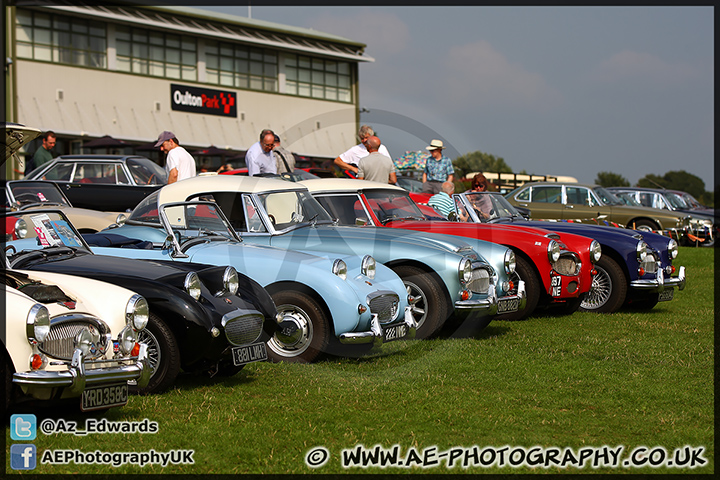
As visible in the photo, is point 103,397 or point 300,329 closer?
point 103,397

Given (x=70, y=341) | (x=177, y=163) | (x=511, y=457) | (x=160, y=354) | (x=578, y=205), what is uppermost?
(x=177, y=163)

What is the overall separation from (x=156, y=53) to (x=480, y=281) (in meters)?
35.2

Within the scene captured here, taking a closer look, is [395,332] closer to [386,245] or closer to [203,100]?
[386,245]

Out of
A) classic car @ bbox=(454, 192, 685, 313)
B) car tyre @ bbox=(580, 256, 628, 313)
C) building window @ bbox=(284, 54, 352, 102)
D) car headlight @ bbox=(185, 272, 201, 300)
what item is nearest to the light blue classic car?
car headlight @ bbox=(185, 272, 201, 300)

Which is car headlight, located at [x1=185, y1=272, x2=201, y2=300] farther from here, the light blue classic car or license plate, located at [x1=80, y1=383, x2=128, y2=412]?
license plate, located at [x1=80, y1=383, x2=128, y2=412]

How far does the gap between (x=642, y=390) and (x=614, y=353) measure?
1.69 meters

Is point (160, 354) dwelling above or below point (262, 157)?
below

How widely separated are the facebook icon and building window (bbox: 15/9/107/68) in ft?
114

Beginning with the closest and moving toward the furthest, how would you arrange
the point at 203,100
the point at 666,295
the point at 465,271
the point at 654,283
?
the point at 465,271 → the point at 654,283 → the point at 666,295 → the point at 203,100

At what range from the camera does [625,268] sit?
1155 cm

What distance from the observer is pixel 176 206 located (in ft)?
28.3

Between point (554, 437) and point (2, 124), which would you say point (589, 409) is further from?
point (2, 124)

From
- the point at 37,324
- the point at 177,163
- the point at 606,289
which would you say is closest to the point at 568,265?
the point at 606,289

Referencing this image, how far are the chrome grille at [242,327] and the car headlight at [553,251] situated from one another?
4.87 meters
